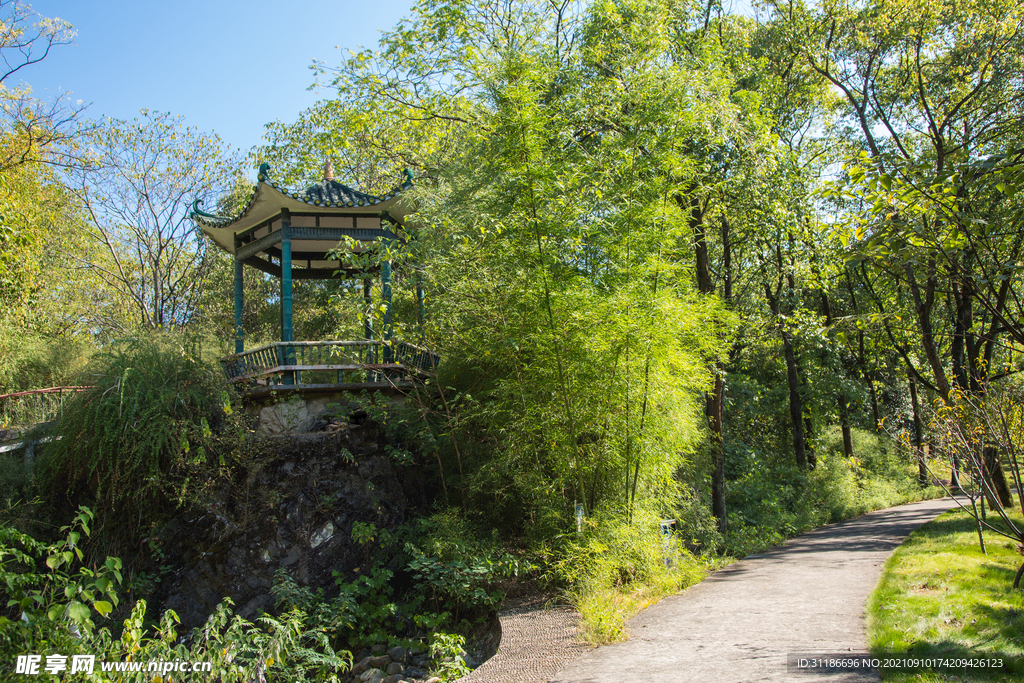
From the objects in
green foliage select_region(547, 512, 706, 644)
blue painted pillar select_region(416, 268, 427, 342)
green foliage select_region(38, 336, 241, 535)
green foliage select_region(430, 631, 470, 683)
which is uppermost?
blue painted pillar select_region(416, 268, 427, 342)

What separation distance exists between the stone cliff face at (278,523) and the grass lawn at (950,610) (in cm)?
494

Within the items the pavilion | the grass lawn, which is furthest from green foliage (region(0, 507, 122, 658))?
A: the pavilion

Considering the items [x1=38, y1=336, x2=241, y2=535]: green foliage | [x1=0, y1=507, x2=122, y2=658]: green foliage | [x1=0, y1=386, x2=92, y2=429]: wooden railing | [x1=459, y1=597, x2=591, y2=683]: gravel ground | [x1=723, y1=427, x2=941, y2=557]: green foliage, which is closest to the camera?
[x1=0, y1=507, x2=122, y2=658]: green foliage

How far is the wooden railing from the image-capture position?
751 cm

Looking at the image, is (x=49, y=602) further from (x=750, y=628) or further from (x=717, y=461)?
(x=717, y=461)

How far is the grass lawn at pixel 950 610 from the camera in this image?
3709 millimetres

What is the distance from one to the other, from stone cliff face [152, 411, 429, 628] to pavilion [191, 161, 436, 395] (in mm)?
1171

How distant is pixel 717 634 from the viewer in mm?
4633

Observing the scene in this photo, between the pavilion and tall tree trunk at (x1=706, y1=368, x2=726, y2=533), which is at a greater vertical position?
the pavilion

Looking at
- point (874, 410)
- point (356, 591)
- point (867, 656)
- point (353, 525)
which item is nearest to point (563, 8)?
point (353, 525)

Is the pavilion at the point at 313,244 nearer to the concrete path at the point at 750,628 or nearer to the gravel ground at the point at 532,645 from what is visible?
the gravel ground at the point at 532,645

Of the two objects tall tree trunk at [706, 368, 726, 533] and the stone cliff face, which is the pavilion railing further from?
tall tree trunk at [706, 368, 726, 533]

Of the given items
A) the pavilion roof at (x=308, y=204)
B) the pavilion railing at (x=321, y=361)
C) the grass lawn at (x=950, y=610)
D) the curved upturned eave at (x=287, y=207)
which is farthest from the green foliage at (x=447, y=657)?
the pavilion roof at (x=308, y=204)

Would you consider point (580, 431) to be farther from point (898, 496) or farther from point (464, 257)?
point (898, 496)
